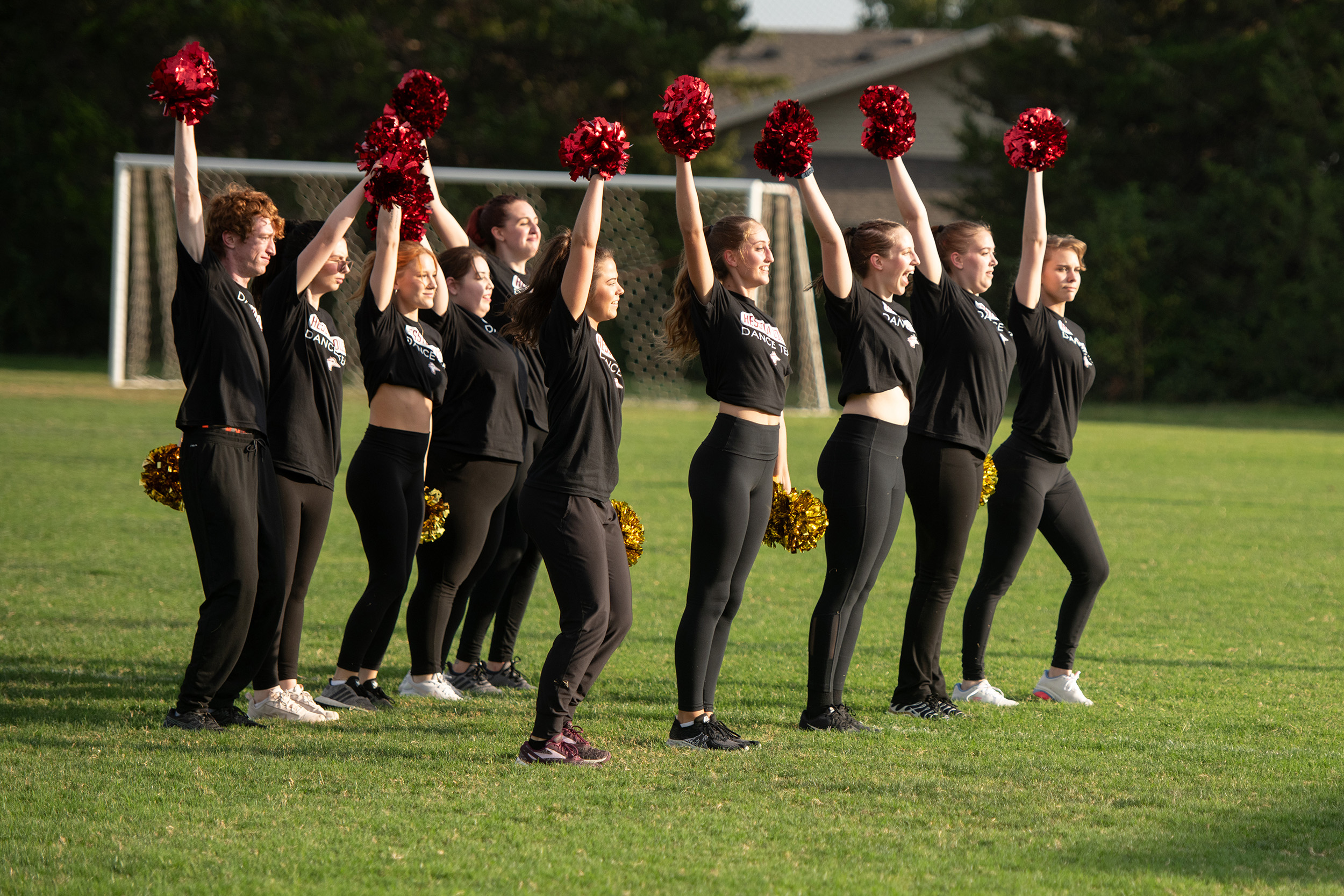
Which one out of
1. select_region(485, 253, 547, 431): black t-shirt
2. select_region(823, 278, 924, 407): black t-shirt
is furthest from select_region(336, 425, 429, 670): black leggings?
select_region(823, 278, 924, 407): black t-shirt

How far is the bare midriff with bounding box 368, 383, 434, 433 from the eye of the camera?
5645 millimetres

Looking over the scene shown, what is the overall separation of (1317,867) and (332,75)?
31776mm

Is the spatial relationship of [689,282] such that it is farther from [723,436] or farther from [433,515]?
[433,515]

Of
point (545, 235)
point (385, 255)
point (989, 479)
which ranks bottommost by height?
point (989, 479)

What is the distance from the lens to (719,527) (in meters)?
4.88

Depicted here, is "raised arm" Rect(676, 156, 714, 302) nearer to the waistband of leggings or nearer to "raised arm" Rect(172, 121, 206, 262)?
the waistband of leggings

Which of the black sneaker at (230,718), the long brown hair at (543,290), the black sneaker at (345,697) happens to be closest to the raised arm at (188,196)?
the long brown hair at (543,290)

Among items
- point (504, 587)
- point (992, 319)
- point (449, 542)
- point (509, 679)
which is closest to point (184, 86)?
point (449, 542)

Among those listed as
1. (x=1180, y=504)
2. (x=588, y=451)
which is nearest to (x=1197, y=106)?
(x=1180, y=504)

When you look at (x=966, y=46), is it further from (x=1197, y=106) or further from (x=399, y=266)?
(x=399, y=266)

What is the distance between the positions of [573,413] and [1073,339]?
2.57 meters

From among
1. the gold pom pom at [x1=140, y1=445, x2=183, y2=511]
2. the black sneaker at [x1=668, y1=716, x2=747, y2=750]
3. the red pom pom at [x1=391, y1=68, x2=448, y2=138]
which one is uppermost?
the red pom pom at [x1=391, y1=68, x2=448, y2=138]

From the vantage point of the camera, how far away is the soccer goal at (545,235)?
77.6 ft

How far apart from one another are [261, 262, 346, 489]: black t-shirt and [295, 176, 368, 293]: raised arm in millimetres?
48
